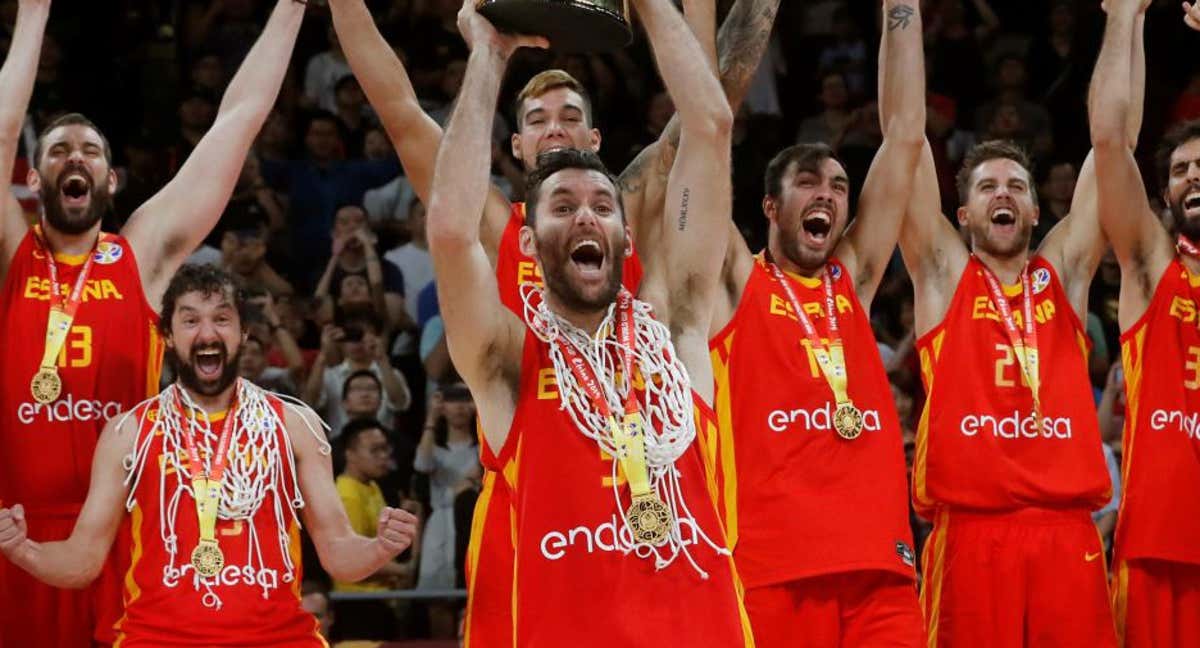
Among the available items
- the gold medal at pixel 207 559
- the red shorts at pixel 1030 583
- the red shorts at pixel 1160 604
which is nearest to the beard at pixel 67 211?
the gold medal at pixel 207 559

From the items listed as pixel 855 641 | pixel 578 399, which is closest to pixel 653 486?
pixel 578 399

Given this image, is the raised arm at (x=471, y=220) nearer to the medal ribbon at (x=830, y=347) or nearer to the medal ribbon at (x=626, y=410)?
the medal ribbon at (x=626, y=410)

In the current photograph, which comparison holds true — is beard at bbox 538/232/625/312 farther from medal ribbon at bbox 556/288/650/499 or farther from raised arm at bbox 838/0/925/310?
raised arm at bbox 838/0/925/310

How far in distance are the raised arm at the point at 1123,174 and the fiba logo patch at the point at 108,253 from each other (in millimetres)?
3409

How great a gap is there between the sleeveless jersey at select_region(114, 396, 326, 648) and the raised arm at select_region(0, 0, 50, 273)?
2.72 ft

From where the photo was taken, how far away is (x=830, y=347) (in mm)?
6074

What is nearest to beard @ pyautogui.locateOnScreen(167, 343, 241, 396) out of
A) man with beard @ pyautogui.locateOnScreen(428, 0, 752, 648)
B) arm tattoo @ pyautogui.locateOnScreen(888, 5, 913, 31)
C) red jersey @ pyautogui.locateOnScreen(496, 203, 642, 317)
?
red jersey @ pyautogui.locateOnScreen(496, 203, 642, 317)

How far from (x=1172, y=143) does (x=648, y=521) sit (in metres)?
3.17

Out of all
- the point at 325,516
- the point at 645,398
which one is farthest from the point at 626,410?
the point at 325,516

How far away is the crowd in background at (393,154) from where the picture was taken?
9.49 m

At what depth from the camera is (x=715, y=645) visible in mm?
4520

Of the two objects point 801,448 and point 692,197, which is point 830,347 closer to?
point 801,448

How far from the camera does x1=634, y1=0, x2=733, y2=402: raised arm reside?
4895 millimetres

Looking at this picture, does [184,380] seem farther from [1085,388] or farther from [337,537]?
[1085,388]
